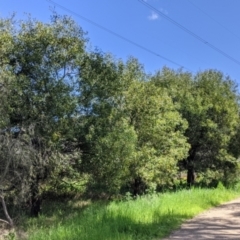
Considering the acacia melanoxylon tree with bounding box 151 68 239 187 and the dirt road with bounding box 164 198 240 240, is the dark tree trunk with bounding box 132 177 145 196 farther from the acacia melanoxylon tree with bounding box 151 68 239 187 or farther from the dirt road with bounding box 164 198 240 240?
the dirt road with bounding box 164 198 240 240

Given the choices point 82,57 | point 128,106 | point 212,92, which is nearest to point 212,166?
point 212,92

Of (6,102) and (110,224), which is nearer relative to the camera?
(110,224)

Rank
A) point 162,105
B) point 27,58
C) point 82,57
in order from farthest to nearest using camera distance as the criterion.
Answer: point 162,105, point 82,57, point 27,58

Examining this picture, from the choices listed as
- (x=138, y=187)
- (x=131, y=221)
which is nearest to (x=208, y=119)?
(x=138, y=187)

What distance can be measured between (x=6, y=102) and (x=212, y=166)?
15.0 meters

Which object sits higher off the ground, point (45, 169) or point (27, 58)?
point (27, 58)

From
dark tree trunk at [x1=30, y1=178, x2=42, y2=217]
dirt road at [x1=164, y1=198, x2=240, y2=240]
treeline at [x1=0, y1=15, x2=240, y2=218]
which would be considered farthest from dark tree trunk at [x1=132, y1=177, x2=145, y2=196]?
dirt road at [x1=164, y1=198, x2=240, y2=240]

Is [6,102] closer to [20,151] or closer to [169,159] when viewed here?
[20,151]

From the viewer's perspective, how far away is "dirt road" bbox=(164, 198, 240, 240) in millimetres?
7914

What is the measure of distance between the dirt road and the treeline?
4.30 metres

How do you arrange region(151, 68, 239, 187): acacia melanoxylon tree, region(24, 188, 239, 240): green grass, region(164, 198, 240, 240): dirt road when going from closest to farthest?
1. region(24, 188, 239, 240): green grass
2. region(164, 198, 240, 240): dirt road
3. region(151, 68, 239, 187): acacia melanoxylon tree

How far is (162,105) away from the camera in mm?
17109

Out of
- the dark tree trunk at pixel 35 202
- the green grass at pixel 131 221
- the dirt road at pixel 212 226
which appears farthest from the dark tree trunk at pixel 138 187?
the dirt road at pixel 212 226

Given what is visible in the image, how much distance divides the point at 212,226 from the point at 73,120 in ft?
21.4
